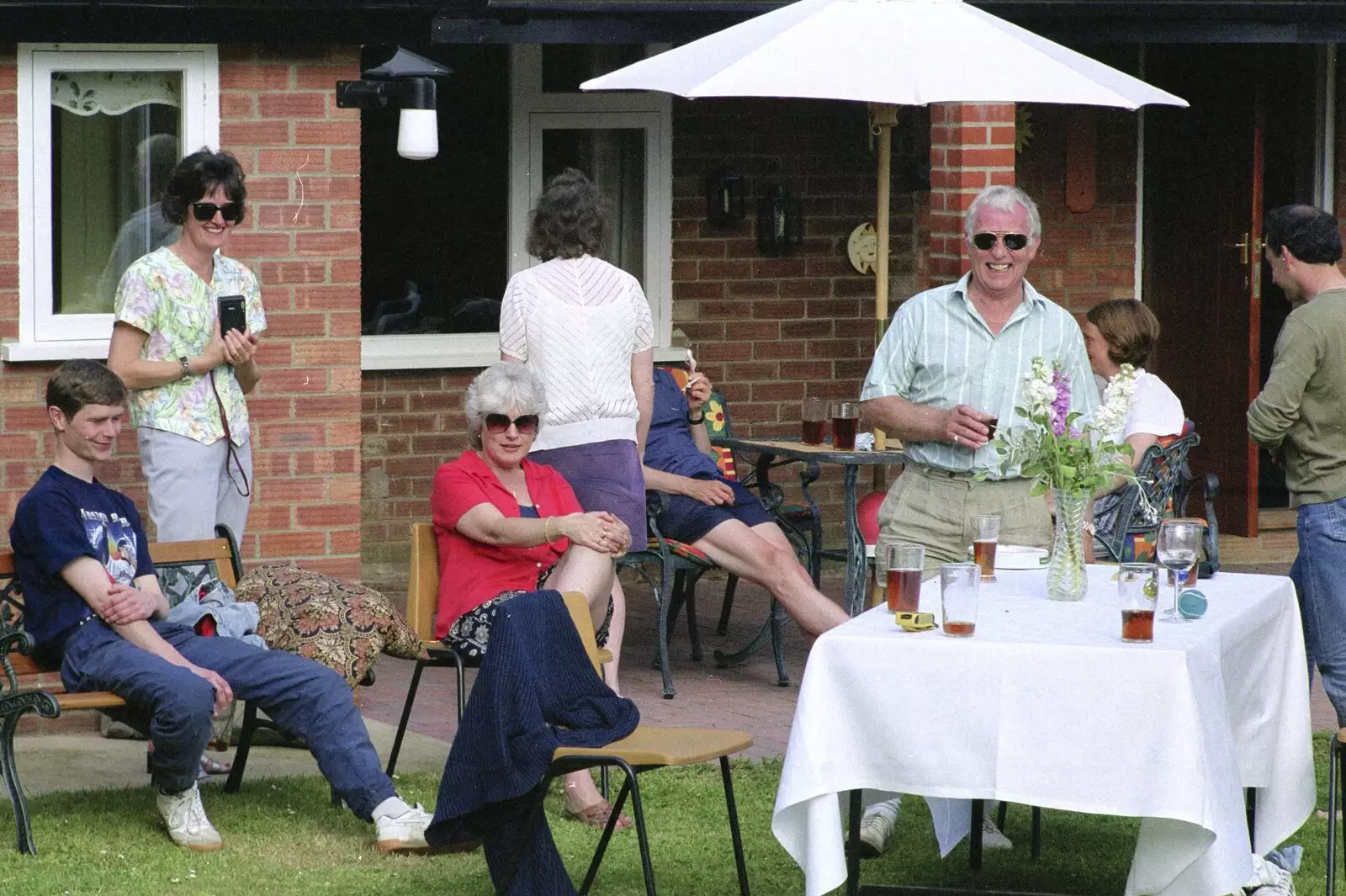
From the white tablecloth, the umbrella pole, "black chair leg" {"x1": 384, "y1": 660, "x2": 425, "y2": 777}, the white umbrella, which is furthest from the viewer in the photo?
A: the umbrella pole

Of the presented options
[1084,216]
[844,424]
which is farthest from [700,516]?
[1084,216]

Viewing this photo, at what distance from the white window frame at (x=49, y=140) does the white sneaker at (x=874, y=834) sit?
3.21 metres

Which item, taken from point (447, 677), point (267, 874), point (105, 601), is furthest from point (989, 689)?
point (447, 677)

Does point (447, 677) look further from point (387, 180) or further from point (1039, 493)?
point (1039, 493)

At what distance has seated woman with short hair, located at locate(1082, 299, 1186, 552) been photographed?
7422 millimetres

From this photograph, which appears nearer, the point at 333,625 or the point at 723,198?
the point at 333,625

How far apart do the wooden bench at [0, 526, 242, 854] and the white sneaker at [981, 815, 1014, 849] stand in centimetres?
234

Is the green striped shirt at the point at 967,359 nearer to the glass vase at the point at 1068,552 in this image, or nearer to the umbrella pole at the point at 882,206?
the glass vase at the point at 1068,552

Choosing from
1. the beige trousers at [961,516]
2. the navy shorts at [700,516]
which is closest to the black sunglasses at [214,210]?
the navy shorts at [700,516]

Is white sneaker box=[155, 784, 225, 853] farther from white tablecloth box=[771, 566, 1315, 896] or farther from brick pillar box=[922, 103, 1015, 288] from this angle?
brick pillar box=[922, 103, 1015, 288]

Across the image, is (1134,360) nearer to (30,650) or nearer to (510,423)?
(510,423)

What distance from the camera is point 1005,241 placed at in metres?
5.67

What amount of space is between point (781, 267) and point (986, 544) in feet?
17.1

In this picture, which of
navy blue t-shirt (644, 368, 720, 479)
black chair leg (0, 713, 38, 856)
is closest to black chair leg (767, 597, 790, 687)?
navy blue t-shirt (644, 368, 720, 479)
